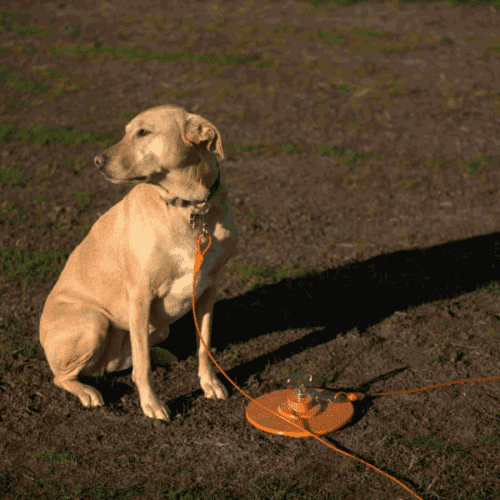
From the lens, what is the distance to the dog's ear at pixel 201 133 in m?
3.37

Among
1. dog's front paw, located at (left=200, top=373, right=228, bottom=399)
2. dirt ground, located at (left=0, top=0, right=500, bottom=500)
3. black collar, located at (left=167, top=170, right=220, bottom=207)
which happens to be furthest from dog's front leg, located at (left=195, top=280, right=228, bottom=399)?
black collar, located at (left=167, top=170, right=220, bottom=207)

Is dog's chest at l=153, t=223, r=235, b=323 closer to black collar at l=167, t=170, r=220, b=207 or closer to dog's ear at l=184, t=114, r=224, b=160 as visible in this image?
black collar at l=167, t=170, r=220, b=207

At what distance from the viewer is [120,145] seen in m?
3.40

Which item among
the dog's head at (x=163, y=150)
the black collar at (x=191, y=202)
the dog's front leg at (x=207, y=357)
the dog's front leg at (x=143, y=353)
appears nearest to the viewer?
the dog's head at (x=163, y=150)

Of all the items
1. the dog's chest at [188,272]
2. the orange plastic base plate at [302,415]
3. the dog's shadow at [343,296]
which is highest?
the dog's chest at [188,272]

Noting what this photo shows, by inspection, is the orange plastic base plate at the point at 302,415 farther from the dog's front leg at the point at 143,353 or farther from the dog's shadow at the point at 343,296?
the dog's front leg at the point at 143,353

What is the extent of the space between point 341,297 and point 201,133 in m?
2.34

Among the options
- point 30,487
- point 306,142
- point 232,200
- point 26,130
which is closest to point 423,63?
point 306,142

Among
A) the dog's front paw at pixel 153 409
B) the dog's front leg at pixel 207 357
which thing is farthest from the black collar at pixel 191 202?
the dog's front paw at pixel 153 409

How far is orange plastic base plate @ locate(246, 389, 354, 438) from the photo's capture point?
141 inches

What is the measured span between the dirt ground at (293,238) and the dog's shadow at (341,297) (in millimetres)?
22

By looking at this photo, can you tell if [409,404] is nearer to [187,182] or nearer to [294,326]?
[294,326]

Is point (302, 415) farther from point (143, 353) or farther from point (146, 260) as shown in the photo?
point (146, 260)

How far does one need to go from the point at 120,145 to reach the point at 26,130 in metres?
6.04
